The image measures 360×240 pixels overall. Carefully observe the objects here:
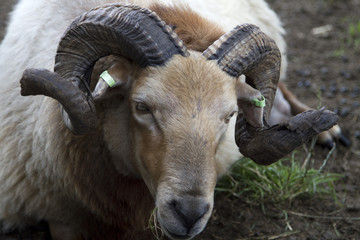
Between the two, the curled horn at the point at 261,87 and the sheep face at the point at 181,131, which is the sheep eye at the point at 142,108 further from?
the curled horn at the point at 261,87

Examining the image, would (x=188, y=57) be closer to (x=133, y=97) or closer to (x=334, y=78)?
(x=133, y=97)

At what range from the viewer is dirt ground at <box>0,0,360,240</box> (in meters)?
4.96

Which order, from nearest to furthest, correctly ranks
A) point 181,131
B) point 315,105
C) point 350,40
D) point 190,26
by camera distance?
1. point 181,131
2. point 190,26
3. point 315,105
4. point 350,40

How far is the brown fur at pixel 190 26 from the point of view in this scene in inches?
152

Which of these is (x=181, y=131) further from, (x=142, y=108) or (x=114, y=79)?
(x=114, y=79)

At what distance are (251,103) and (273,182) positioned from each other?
1.45 metres

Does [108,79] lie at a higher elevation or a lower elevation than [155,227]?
higher

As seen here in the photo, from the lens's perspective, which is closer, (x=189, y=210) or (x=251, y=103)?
(x=189, y=210)

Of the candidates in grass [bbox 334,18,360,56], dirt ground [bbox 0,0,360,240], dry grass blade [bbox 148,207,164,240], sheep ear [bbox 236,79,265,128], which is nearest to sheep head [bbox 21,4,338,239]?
sheep ear [bbox 236,79,265,128]

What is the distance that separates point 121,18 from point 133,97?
51 cm

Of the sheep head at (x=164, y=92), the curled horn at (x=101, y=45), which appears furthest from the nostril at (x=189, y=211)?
the curled horn at (x=101, y=45)

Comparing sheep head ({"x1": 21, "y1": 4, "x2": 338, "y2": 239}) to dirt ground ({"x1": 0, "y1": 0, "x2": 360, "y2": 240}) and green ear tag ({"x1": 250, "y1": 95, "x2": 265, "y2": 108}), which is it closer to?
green ear tag ({"x1": 250, "y1": 95, "x2": 265, "y2": 108})

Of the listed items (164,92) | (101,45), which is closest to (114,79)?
(101,45)

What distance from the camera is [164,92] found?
11.6 feet
